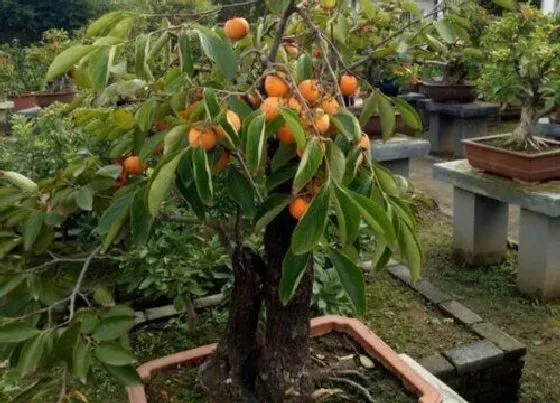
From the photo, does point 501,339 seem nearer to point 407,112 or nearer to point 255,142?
point 407,112

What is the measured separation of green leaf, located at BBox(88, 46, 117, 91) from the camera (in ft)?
3.26

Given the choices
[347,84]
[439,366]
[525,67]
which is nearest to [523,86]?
[525,67]

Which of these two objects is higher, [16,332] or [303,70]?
[303,70]

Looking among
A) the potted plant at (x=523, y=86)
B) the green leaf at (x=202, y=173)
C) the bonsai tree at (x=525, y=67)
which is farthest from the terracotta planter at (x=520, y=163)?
the green leaf at (x=202, y=173)

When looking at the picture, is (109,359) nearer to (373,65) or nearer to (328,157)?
(328,157)

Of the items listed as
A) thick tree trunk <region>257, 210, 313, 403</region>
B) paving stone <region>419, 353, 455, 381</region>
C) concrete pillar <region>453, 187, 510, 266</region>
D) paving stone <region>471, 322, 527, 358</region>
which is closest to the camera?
thick tree trunk <region>257, 210, 313, 403</region>

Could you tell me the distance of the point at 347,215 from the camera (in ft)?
2.82

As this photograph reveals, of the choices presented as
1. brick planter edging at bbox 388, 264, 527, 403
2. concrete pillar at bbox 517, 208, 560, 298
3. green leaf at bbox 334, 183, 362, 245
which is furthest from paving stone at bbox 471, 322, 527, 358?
green leaf at bbox 334, 183, 362, 245

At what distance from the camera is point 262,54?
1.23 metres

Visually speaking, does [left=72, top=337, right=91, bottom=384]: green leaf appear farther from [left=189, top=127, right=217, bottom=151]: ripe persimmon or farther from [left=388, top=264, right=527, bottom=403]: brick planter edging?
[left=388, top=264, right=527, bottom=403]: brick planter edging

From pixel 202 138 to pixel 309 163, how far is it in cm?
19

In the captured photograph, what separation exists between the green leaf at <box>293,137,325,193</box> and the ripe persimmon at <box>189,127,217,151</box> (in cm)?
16

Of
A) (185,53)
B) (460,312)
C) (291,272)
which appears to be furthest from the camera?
(460,312)

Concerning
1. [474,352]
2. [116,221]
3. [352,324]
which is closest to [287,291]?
[116,221]
